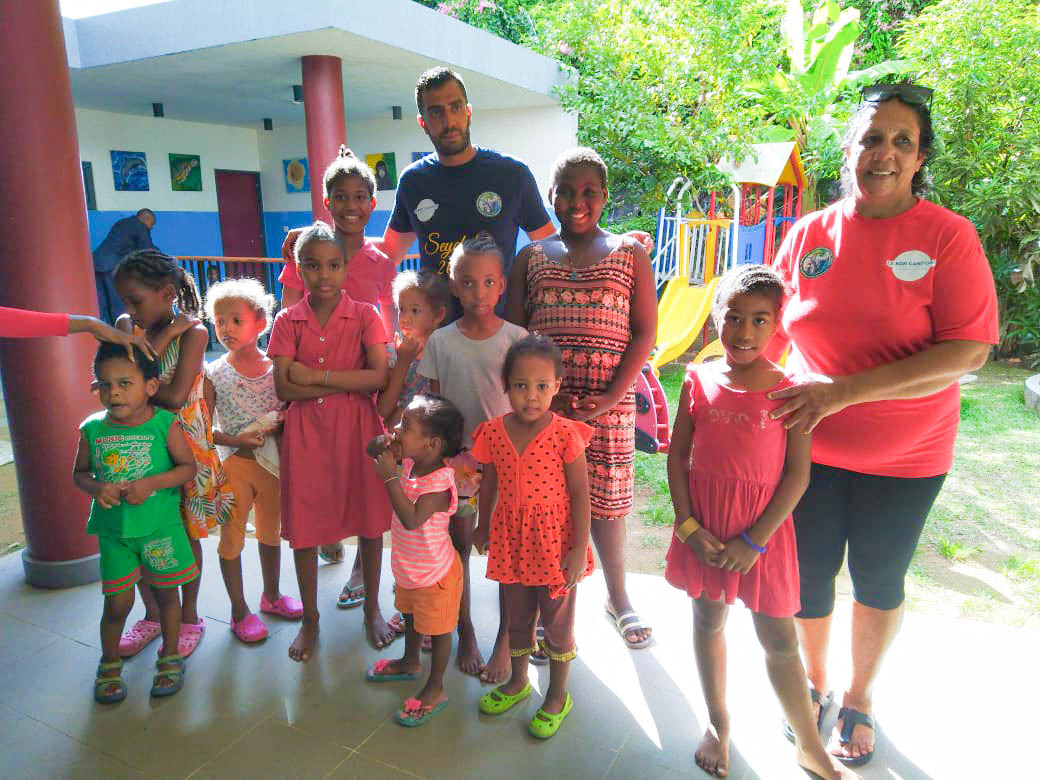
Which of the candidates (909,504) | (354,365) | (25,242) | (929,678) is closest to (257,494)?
(354,365)

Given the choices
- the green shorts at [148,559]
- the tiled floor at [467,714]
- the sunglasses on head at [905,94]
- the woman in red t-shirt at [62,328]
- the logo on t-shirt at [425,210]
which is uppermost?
the sunglasses on head at [905,94]

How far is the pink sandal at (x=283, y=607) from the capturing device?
2.76m

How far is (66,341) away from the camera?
116 inches

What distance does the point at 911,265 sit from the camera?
1.68 metres

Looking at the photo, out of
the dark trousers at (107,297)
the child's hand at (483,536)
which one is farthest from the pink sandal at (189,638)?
the dark trousers at (107,297)

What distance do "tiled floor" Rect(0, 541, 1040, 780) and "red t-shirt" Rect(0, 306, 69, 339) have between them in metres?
1.17

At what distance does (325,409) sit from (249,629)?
2.97 feet

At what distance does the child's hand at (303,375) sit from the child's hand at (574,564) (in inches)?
39.2

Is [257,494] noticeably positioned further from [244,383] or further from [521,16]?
[521,16]

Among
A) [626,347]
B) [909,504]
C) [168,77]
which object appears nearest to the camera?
[909,504]

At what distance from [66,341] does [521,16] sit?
11468 mm

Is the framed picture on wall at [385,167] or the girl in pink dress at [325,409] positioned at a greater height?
the framed picture on wall at [385,167]

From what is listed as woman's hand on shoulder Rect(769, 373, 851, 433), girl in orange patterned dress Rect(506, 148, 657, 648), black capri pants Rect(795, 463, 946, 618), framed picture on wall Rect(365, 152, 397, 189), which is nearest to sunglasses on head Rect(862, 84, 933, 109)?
woman's hand on shoulder Rect(769, 373, 851, 433)

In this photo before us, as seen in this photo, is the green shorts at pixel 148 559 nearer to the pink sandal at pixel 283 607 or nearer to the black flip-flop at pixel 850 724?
the pink sandal at pixel 283 607
